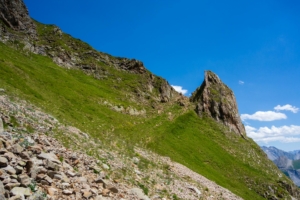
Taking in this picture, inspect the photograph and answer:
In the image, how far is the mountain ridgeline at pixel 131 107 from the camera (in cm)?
4369

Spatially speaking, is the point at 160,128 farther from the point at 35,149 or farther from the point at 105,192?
the point at 35,149

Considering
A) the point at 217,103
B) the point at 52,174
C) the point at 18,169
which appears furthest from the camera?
the point at 217,103

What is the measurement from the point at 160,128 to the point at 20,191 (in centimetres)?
5701

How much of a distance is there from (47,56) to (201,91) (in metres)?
64.7

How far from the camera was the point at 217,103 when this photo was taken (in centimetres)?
8925

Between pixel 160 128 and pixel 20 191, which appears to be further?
pixel 160 128

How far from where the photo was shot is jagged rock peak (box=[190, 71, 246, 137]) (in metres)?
87.6

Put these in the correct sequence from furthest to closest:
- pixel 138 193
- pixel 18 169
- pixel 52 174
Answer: pixel 138 193 < pixel 52 174 < pixel 18 169

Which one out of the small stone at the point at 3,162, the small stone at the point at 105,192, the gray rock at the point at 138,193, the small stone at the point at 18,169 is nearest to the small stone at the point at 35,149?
the small stone at the point at 18,169

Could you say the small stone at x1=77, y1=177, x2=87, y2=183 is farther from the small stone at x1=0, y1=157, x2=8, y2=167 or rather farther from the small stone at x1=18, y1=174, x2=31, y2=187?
the small stone at x1=0, y1=157, x2=8, y2=167

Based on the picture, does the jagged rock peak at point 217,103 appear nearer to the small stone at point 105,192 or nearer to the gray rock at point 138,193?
the gray rock at point 138,193

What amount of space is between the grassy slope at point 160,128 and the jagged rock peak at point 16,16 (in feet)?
→ 75.4

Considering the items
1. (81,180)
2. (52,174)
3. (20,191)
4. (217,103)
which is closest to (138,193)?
(81,180)

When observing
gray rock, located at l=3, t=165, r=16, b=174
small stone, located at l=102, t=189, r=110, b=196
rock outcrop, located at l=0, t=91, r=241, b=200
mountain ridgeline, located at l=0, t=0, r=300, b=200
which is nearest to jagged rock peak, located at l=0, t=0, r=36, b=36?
mountain ridgeline, located at l=0, t=0, r=300, b=200
